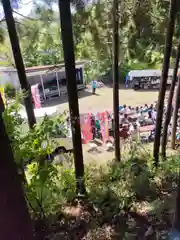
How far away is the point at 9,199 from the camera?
1.64 metres

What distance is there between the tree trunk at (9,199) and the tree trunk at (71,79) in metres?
2.98

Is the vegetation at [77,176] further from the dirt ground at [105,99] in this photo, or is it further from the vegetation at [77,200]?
the dirt ground at [105,99]

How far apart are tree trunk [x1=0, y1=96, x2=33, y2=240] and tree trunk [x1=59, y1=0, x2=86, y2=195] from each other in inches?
117

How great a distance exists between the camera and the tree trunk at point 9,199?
5.21 ft

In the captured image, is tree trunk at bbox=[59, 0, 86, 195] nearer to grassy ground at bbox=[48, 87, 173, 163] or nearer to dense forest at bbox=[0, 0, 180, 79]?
dense forest at bbox=[0, 0, 180, 79]

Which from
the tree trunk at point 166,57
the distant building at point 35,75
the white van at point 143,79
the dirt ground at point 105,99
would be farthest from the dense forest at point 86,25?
the white van at point 143,79

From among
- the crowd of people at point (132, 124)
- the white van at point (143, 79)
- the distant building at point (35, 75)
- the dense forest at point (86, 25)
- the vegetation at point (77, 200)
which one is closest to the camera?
the vegetation at point (77, 200)

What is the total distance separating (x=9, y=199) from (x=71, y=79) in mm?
3445

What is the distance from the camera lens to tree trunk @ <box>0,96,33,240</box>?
159 centimetres

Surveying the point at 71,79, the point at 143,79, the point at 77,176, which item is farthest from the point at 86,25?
the point at 143,79

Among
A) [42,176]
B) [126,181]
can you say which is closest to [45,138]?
[42,176]

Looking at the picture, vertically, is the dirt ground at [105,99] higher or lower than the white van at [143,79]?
lower

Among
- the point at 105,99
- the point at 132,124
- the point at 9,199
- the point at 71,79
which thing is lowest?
the point at 105,99

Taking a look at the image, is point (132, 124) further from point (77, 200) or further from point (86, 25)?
point (77, 200)
